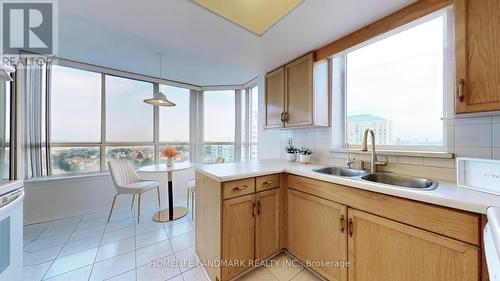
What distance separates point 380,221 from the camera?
1.09m

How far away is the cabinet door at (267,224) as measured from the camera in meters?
1.57

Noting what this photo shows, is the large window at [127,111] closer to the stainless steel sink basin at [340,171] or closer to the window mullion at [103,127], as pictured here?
the window mullion at [103,127]

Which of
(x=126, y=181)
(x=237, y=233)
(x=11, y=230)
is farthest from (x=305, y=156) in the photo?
(x=126, y=181)

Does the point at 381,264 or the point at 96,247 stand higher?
the point at 381,264

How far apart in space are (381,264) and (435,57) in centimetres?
153

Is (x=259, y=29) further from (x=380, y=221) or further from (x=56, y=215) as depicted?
(x=56, y=215)

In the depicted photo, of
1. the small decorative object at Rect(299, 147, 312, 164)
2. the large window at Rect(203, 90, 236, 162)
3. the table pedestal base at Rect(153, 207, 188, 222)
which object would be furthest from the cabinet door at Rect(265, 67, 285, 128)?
the table pedestal base at Rect(153, 207, 188, 222)

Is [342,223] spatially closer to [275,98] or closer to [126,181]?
[275,98]

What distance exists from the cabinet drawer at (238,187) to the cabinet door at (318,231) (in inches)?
16.9

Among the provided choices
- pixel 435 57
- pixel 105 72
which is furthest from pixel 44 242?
pixel 435 57

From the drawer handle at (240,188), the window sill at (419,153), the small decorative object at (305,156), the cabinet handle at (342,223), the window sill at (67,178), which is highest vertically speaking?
the window sill at (419,153)

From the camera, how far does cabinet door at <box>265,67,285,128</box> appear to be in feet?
7.63

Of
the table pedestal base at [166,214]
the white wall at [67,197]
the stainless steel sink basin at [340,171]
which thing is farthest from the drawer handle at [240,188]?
the white wall at [67,197]

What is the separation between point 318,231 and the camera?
145 cm
